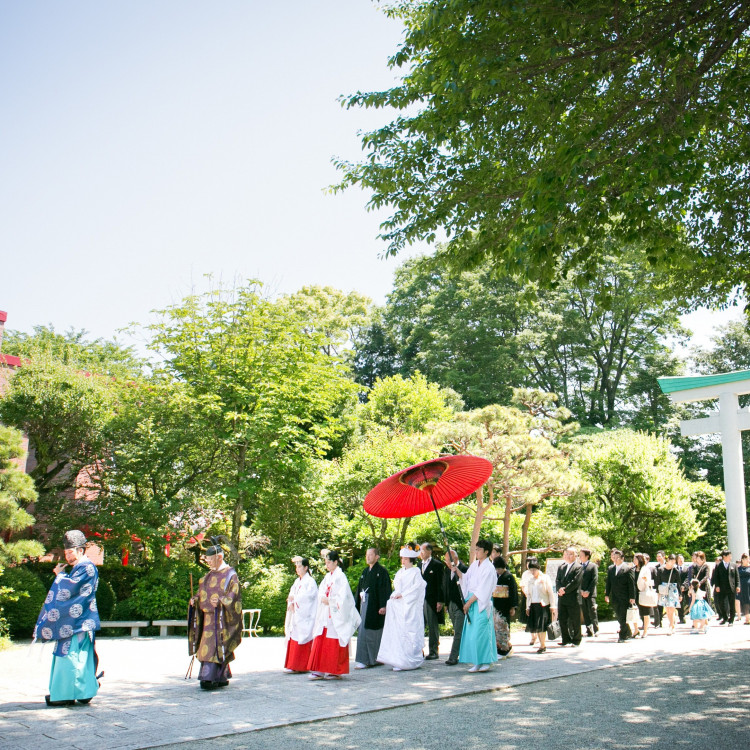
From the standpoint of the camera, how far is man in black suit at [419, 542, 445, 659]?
34.2 ft

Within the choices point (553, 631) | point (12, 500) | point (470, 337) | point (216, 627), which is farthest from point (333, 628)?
point (470, 337)

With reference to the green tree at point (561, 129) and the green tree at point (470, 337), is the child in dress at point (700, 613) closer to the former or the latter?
the green tree at point (561, 129)

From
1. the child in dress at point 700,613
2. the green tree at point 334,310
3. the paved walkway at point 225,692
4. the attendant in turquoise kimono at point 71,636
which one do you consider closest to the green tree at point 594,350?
the green tree at point 334,310

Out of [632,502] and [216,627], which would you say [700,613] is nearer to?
[632,502]

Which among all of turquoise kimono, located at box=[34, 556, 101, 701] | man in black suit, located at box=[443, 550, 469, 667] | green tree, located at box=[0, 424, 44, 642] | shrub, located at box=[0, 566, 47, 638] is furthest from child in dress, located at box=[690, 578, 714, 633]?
shrub, located at box=[0, 566, 47, 638]

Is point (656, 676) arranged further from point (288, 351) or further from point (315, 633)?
point (288, 351)

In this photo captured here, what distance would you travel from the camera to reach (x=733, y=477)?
19.4 meters

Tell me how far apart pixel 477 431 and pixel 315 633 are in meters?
8.13

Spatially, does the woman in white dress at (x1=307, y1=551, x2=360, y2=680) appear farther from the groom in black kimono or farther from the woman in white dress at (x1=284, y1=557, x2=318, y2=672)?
the groom in black kimono

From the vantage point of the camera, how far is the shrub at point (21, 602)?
14031mm

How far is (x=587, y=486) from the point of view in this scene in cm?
1667

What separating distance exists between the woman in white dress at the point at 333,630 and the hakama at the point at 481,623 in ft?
4.92

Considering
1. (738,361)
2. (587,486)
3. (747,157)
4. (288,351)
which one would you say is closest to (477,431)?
(587,486)

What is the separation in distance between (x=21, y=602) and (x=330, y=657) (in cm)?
883
